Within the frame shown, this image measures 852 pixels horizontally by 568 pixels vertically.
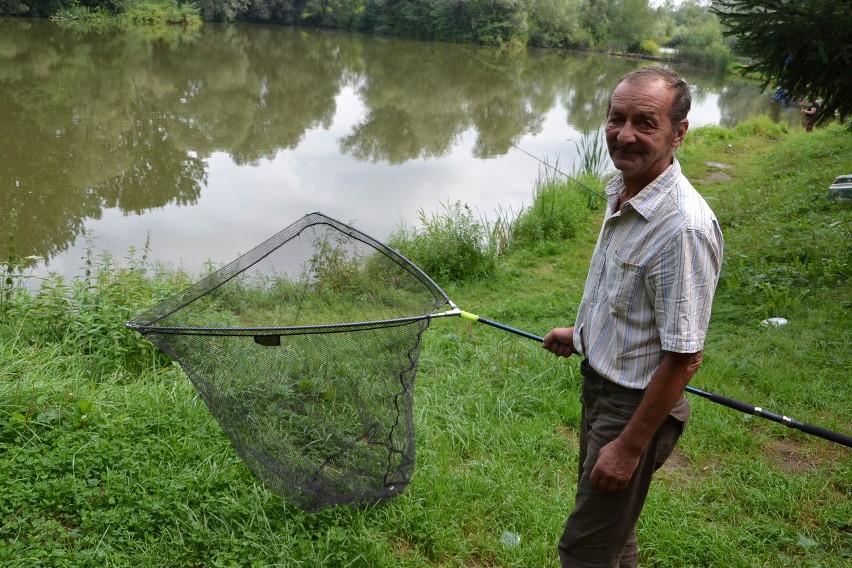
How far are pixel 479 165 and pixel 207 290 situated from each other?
1088cm

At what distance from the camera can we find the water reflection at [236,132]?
30.4 ft

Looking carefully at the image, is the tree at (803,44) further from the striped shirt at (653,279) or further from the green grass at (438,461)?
the striped shirt at (653,279)

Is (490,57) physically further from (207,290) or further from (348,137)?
(207,290)

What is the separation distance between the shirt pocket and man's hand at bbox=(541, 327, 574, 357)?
1.51 feet

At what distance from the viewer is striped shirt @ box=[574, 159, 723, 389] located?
5.46ft

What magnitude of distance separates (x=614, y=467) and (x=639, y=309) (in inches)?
15.9

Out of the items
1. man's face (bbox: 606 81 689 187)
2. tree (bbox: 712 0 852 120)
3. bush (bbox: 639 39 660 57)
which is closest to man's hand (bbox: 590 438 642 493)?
man's face (bbox: 606 81 689 187)

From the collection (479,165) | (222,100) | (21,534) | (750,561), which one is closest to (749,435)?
(750,561)

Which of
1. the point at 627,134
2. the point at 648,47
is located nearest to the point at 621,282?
the point at 627,134

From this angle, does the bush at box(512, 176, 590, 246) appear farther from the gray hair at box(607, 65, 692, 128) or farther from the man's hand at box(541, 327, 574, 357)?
the gray hair at box(607, 65, 692, 128)

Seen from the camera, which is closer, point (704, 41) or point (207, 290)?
point (207, 290)

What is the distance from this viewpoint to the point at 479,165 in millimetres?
13211

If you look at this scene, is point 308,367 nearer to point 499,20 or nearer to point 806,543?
point 806,543

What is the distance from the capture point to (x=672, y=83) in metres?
1.75
